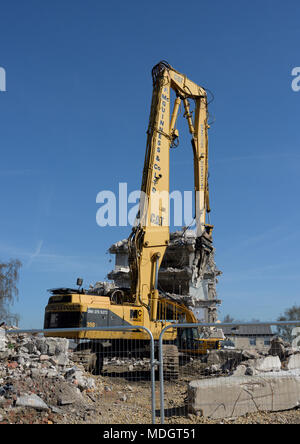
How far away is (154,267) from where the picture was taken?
13.3 m

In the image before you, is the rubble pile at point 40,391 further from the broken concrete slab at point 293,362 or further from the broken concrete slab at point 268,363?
the broken concrete slab at point 293,362

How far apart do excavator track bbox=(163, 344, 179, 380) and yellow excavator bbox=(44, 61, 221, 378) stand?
0.10 feet

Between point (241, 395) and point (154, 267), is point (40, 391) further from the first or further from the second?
point (154, 267)

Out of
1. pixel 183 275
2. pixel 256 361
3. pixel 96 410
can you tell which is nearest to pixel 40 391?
pixel 96 410

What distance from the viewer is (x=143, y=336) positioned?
11352mm

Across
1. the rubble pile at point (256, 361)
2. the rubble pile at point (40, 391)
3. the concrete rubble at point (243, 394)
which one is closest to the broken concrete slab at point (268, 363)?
the rubble pile at point (256, 361)

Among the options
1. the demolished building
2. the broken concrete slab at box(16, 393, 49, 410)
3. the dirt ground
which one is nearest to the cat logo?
the dirt ground

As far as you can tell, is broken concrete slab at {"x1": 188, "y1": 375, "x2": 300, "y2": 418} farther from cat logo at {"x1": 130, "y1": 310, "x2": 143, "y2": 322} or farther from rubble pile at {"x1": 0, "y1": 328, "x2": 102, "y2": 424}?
cat logo at {"x1": 130, "y1": 310, "x2": 143, "y2": 322}

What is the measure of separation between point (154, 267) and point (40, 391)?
6.75 m

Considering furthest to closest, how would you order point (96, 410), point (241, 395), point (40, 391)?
point (40, 391), point (96, 410), point (241, 395)

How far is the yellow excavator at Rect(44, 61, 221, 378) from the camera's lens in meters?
11.2
